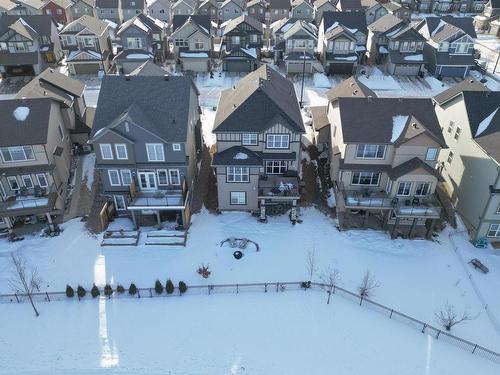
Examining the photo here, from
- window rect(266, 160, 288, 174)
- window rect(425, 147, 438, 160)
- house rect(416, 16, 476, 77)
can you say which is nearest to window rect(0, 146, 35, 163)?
window rect(266, 160, 288, 174)

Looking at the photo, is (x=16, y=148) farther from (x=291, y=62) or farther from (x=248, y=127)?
(x=291, y=62)

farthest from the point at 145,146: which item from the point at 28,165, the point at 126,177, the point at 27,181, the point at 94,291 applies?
the point at 94,291

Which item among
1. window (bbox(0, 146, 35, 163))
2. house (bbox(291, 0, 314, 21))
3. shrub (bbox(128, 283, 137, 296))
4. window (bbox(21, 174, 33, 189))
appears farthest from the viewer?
house (bbox(291, 0, 314, 21))

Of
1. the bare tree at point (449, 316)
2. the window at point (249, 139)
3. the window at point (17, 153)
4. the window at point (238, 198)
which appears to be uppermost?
the window at point (249, 139)

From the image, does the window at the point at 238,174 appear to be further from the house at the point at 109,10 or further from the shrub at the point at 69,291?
the house at the point at 109,10

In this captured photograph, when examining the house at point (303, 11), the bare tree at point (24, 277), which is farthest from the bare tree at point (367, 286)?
the house at point (303, 11)

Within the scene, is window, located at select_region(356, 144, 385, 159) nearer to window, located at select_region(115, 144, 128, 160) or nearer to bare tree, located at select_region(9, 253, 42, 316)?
window, located at select_region(115, 144, 128, 160)

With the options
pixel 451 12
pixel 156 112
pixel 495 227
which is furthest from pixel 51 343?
pixel 451 12
